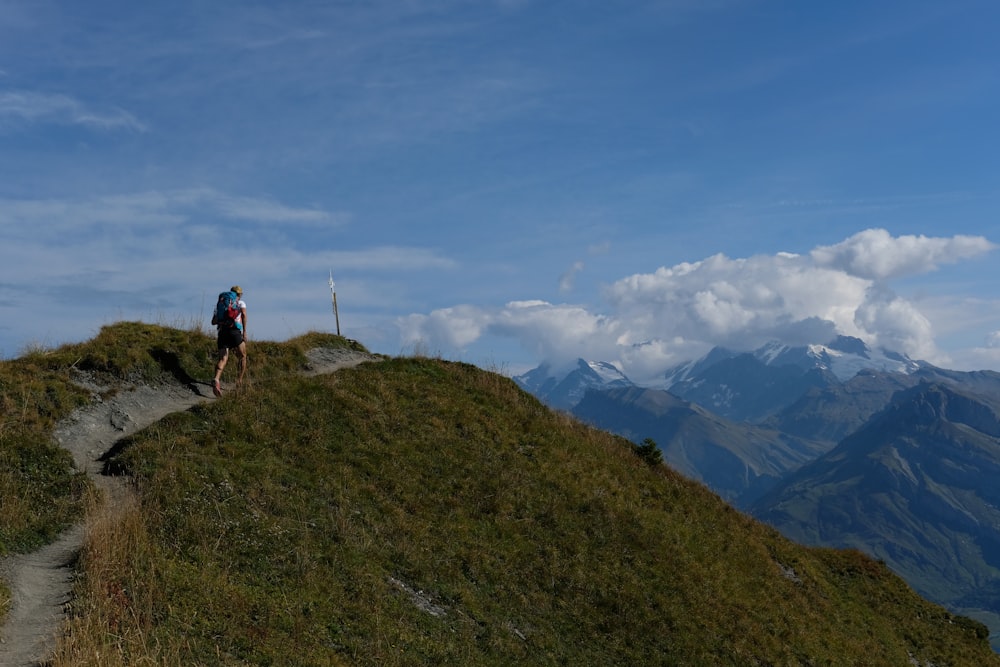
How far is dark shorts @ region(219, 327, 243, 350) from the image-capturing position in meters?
24.8

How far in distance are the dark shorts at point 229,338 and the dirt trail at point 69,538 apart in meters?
1.80

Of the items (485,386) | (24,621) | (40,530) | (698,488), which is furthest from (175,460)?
(698,488)

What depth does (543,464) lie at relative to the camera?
2733 centimetres

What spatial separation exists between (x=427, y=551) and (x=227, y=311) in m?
11.7

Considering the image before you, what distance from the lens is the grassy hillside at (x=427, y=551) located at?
42.9 feet

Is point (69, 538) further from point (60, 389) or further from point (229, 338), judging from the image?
point (229, 338)

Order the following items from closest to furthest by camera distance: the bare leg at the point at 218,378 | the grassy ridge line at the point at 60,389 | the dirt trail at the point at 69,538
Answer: the dirt trail at the point at 69,538 → the grassy ridge line at the point at 60,389 → the bare leg at the point at 218,378

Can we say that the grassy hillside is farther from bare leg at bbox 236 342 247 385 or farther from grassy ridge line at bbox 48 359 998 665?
bare leg at bbox 236 342 247 385

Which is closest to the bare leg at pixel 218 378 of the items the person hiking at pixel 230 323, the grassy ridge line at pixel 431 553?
the person hiking at pixel 230 323

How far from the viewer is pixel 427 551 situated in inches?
758

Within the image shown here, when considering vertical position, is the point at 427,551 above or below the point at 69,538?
below

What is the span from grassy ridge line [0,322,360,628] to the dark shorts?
76.4 inches

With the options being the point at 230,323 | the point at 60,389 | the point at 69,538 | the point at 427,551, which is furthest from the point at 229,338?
the point at 427,551

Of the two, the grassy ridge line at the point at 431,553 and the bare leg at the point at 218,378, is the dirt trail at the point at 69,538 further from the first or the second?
the grassy ridge line at the point at 431,553
